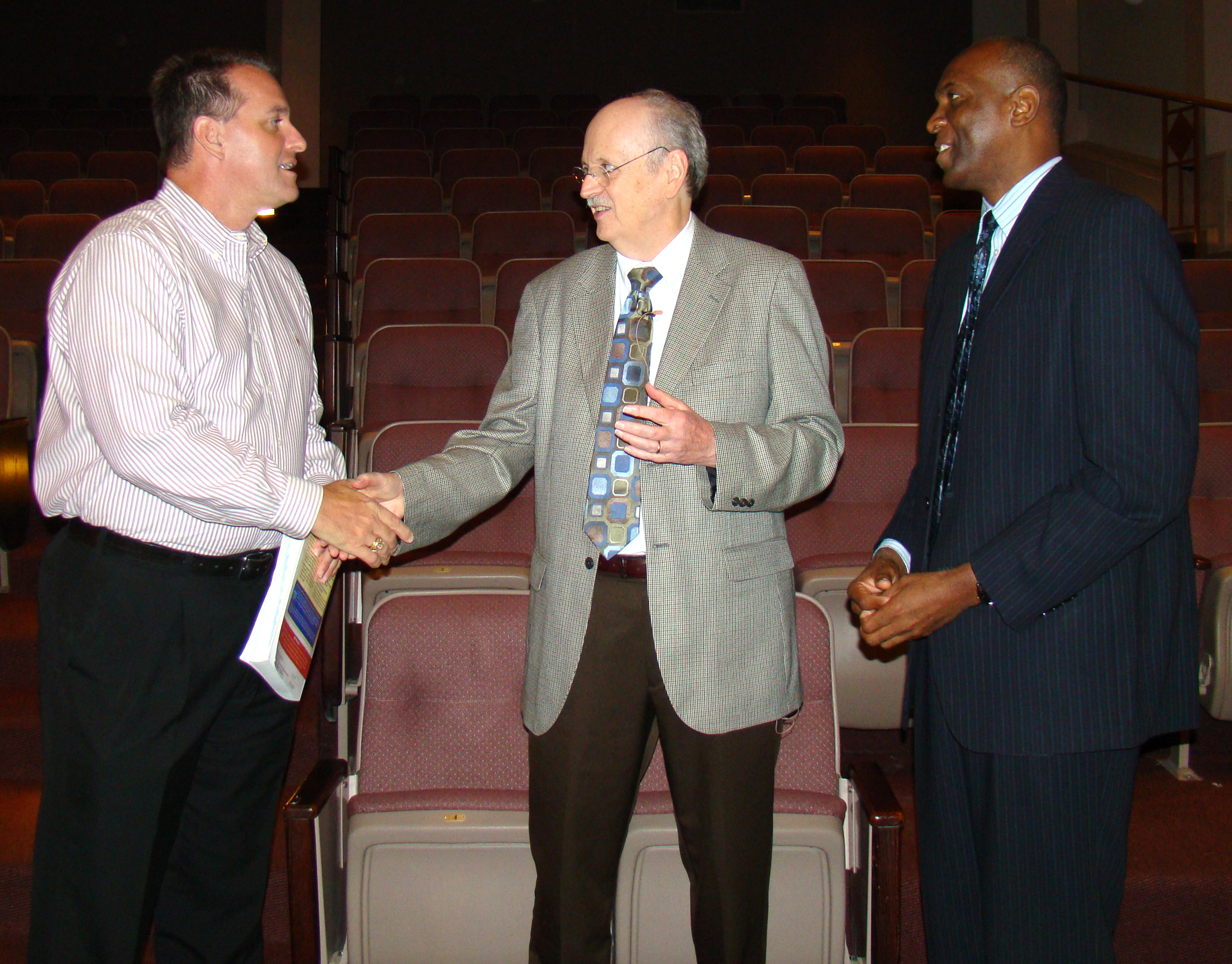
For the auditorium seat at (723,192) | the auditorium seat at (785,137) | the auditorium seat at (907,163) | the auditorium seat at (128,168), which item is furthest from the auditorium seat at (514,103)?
the auditorium seat at (723,192)

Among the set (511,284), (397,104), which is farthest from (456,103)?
(511,284)

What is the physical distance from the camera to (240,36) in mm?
9508

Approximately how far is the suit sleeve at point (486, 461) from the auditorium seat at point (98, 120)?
7.71m

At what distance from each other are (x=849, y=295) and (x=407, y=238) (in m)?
2.08

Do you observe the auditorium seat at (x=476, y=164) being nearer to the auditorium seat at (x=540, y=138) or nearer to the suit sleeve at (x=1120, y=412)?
the auditorium seat at (x=540, y=138)

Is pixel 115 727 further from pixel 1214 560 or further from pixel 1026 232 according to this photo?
pixel 1214 560

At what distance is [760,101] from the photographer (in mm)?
9445

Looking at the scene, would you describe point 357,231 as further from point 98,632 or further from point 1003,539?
point 1003,539

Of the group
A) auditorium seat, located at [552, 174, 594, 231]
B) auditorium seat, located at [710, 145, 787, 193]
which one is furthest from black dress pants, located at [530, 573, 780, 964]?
auditorium seat, located at [710, 145, 787, 193]

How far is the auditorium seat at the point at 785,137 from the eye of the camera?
24.2 ft

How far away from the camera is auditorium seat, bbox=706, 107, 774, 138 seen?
8.14 m

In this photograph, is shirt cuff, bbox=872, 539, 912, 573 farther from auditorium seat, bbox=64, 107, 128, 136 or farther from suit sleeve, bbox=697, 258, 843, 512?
auditorium seat, bbox=64, 107, 128, 136

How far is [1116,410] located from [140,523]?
4.23ft

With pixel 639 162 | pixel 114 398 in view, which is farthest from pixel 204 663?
pixel 639 162
